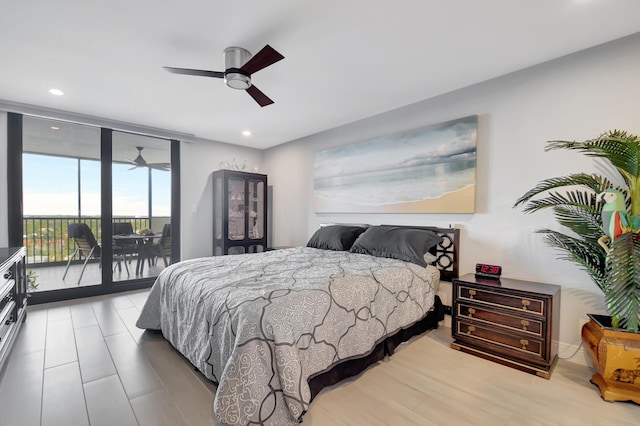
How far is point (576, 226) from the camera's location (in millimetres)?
2051

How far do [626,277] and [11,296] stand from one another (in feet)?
15.7

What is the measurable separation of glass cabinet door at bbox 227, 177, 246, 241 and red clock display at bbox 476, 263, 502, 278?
367cm

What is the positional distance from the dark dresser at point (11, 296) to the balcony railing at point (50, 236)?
0.84 meters

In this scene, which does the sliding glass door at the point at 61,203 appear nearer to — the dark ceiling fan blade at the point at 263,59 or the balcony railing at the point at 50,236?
the balcony railing at the point at 50,236

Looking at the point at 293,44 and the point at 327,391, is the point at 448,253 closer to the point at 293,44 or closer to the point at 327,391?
the point at 327,391

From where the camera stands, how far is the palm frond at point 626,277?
1616mm

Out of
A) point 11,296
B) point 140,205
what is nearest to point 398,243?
point 11,296

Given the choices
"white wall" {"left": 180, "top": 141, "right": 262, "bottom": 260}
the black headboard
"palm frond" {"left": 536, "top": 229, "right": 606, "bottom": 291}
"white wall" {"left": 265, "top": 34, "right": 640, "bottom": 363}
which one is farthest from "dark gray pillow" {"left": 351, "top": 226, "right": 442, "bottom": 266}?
"white wall" {"left": 180, "top": 141, "right": 262, "bottom": 260}

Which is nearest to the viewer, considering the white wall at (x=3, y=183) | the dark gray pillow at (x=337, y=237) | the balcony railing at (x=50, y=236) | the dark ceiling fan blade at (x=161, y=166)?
the white wall at (x=3, y=183)

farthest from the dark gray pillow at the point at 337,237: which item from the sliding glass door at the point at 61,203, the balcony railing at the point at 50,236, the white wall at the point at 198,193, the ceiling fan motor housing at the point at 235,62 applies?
the sliding glass door at the point at 61,203

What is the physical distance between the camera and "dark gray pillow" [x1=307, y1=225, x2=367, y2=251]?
3574 mm

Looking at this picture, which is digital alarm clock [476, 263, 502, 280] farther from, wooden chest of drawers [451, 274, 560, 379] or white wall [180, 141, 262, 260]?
white wall [180, 141, 262, 260]

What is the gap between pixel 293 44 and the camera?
218 centimetres

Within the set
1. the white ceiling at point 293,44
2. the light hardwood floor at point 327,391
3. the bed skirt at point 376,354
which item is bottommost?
the light hardwood floor at point 327,391
